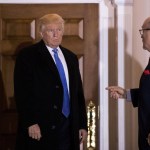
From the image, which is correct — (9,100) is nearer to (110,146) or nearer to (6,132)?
(6,132)

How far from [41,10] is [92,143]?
127 cm

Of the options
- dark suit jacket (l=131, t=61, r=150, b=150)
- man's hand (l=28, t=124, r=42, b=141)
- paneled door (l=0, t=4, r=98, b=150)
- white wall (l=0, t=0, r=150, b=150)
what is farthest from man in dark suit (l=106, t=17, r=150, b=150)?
paneled door (l=0, t=4, r=98, b=150)

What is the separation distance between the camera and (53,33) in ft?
8.89

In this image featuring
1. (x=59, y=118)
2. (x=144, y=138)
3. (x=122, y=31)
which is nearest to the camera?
(x=144, y=138)

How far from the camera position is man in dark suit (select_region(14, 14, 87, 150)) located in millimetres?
2646

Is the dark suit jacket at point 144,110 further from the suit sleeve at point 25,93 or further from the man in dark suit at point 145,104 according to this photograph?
the suit sleeve at point 25,93

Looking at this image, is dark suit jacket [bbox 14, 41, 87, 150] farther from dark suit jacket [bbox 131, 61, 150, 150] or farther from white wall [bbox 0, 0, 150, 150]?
white wall [bbox 0, 0, 150, 150]

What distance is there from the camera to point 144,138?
2322 mm

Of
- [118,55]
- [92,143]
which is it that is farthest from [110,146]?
[118,55]

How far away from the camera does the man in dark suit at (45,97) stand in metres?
2.65

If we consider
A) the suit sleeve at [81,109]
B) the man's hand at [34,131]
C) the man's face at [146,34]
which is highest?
the man's face at [146,34]

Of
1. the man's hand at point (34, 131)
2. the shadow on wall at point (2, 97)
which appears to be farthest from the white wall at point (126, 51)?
the man's hand at point (34, 131)

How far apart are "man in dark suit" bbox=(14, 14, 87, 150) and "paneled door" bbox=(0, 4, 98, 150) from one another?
76cm

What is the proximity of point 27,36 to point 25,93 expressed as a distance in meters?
0.97
